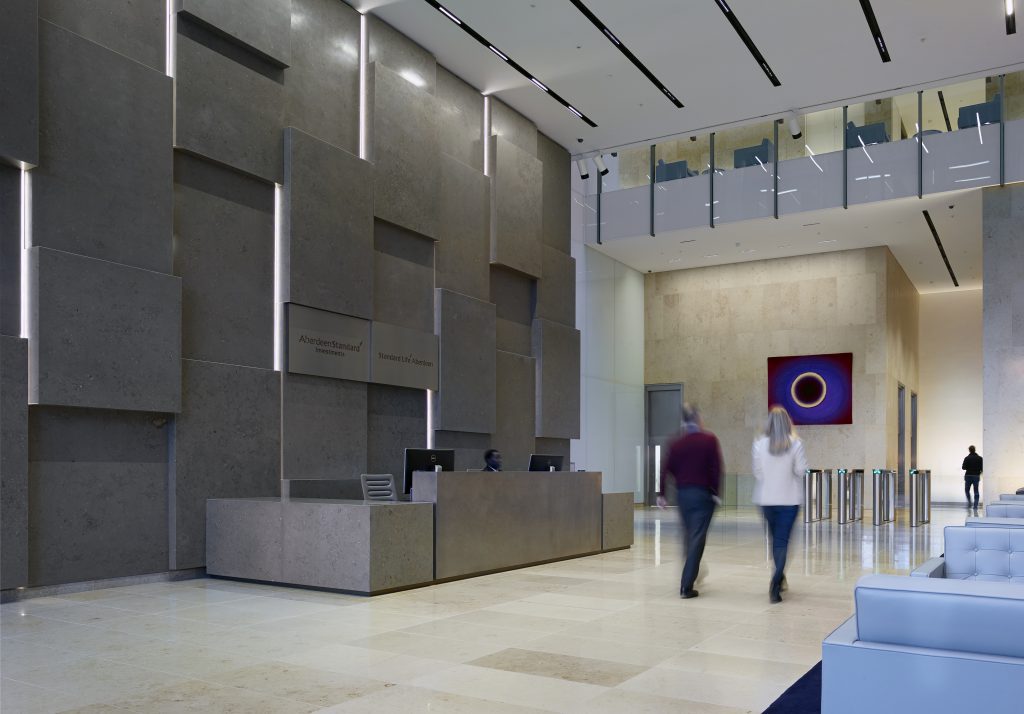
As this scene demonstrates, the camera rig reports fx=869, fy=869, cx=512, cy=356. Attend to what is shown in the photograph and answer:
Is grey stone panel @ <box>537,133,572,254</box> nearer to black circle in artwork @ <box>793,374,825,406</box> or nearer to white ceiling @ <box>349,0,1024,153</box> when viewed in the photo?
white ceiling @ <box>349,0,1024,153</box>

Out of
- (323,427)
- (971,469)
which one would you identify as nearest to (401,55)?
(323,427)

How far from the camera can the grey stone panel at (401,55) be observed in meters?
11.2

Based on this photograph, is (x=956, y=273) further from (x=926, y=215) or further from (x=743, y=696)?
(x=743, y=696)

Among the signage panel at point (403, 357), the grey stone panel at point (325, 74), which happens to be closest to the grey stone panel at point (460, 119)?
the grey stone panel at point (325, 74)

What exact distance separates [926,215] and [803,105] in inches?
196

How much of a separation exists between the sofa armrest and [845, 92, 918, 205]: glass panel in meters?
14.3

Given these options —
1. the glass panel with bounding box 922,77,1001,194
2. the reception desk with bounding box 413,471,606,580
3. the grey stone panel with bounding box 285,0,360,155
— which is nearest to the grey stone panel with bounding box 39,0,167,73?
the grey stone panel with bounding box 285,0,360,155

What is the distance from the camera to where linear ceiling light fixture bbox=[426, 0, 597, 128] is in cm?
→ 1120

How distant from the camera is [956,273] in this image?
920 inches

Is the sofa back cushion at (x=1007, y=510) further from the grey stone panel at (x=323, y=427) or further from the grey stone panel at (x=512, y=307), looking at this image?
the grey stone panel at (x=512, y=307)

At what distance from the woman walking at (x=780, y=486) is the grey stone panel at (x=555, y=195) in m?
8.60

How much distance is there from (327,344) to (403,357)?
1462 millimetres

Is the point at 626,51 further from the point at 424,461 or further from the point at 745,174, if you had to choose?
the point at 745,174

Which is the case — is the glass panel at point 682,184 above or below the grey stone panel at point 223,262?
above
